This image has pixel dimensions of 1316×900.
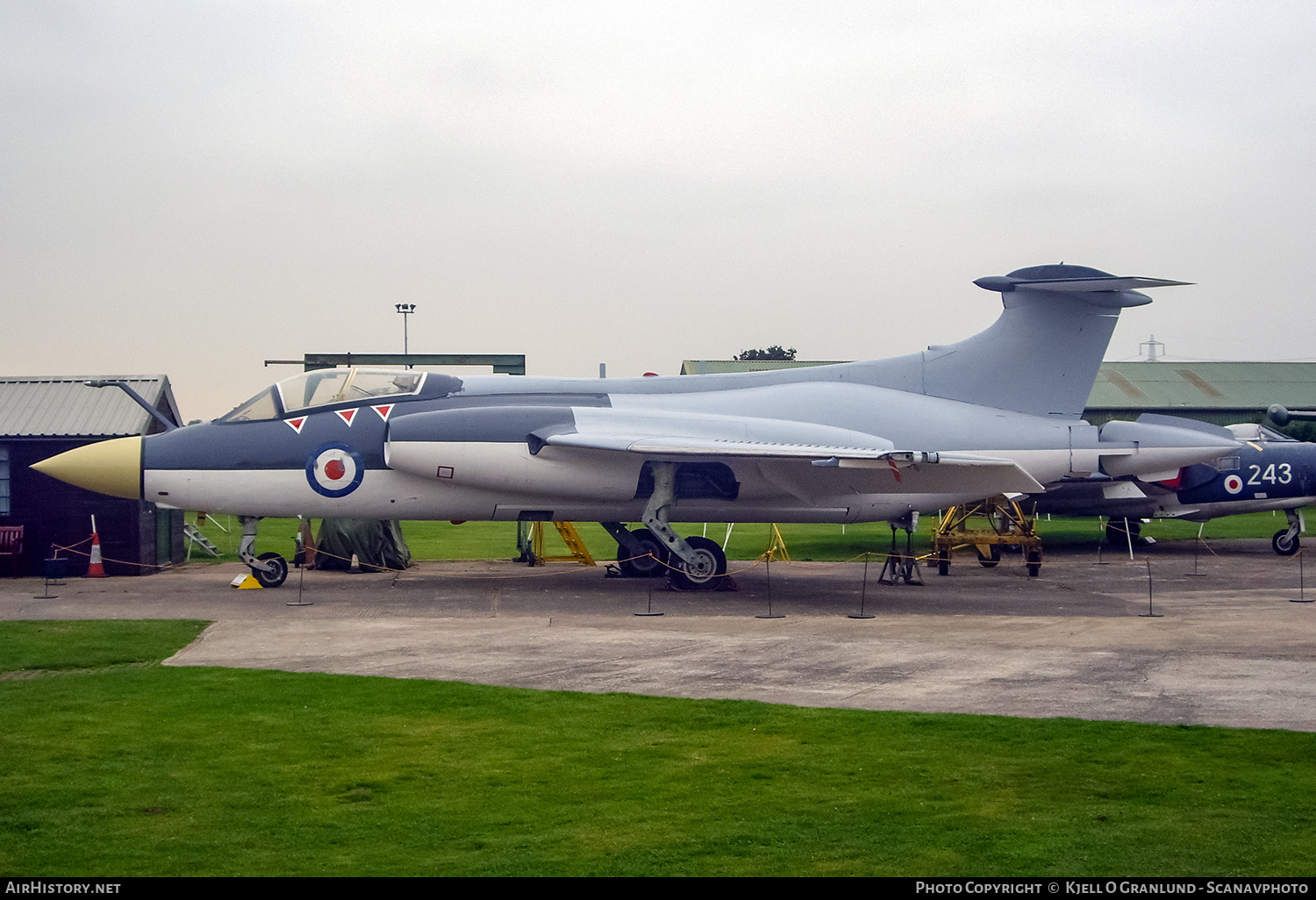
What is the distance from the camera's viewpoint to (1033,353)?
18469mm

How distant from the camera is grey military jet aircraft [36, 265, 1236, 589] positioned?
16.3 meters

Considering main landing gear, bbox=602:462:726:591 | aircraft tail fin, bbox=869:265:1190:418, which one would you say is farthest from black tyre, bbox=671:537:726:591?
aircraft tail fin, bbox=869:265:1190:418

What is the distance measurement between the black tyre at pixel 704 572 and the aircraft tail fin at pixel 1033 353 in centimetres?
426

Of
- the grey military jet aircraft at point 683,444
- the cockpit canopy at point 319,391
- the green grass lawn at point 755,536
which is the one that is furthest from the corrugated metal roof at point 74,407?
the cockpit canopy at point 319,391

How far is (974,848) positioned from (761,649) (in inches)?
236

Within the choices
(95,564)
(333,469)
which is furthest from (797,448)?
(95,564)

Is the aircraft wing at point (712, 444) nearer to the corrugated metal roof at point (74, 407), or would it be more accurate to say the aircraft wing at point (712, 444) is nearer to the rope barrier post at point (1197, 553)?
the rope barrier post at point (1197, 553)

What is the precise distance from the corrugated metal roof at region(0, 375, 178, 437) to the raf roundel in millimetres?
5033

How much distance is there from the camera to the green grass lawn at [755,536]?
2402 centimetres

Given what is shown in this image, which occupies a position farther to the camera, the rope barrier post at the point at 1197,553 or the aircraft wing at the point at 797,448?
the rope barrier post at the point at 1197,553

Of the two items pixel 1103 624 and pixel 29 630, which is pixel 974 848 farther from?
pixel 29 630

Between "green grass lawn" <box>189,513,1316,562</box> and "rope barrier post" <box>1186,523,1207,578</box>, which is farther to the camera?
"green grass lawn" <box>189,513,1316,562</box>

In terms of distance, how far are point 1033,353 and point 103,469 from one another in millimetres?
14119

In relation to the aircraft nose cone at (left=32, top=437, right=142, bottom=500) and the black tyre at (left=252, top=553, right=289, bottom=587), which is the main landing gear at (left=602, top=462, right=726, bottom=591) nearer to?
the black tyre at (left=252, top=553, right=289, bottom=587)
